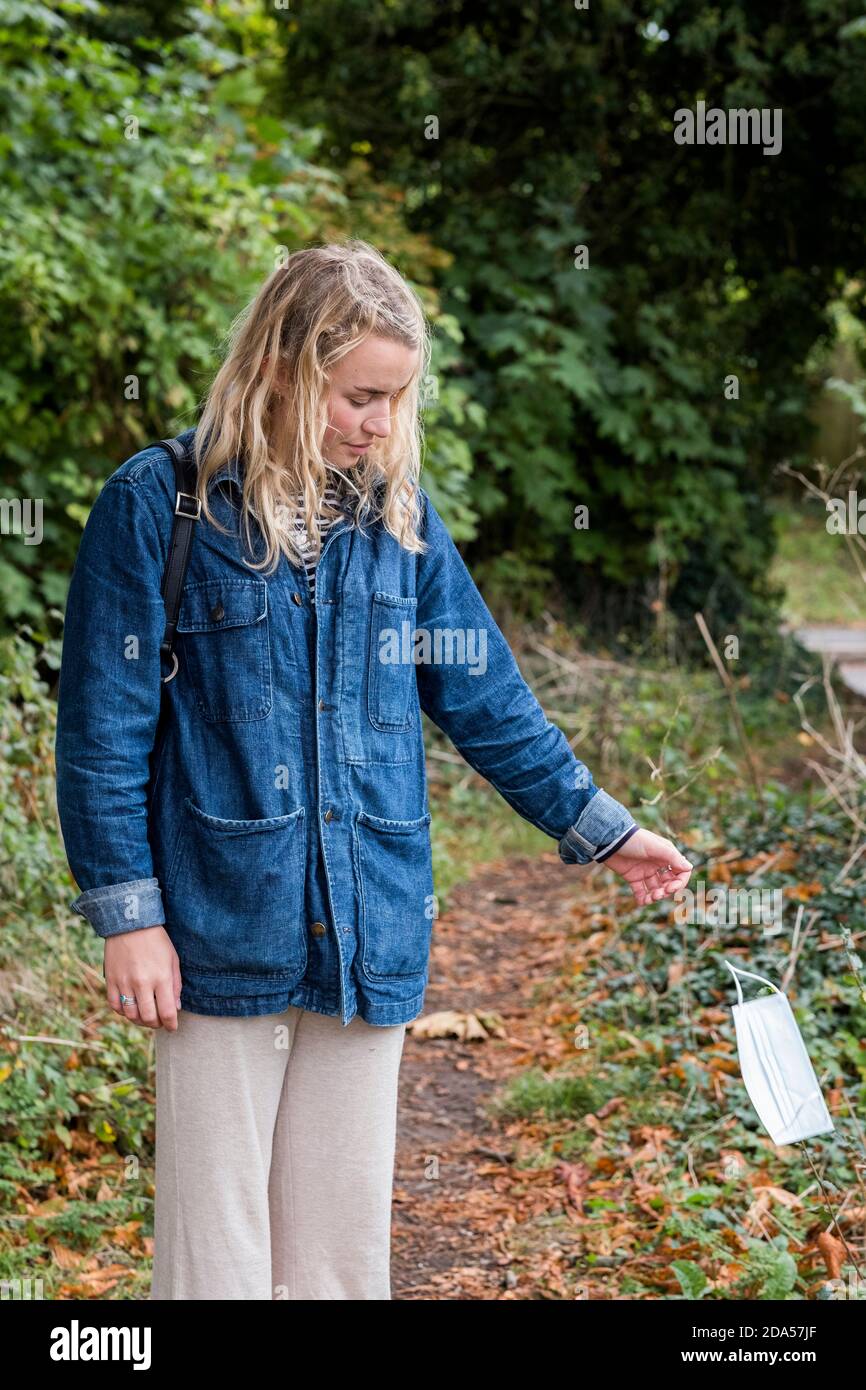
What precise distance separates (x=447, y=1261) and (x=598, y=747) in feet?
14.6

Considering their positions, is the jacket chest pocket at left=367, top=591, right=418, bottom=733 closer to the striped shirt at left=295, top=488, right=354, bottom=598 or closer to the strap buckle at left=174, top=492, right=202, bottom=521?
the striped shirt at left=295, top=488, right=354, bottom=598

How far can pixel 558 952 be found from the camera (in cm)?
560

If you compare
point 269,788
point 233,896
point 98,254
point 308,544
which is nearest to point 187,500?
point 308,544

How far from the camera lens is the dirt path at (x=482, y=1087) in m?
3.44

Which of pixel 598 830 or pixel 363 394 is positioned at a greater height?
pixel 363 394

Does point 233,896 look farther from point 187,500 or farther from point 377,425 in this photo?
point 377,425

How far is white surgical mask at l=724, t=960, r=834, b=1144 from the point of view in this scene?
2244 millimetres

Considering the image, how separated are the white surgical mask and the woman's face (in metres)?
1.05

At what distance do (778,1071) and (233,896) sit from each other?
92 centimetres

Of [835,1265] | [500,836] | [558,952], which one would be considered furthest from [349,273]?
[500,836]

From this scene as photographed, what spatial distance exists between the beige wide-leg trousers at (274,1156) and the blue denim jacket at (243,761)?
7 centimetres

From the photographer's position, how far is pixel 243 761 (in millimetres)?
2070

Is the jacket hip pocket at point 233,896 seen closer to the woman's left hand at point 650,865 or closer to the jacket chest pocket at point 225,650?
the jacket chest pocket at point 225,650
